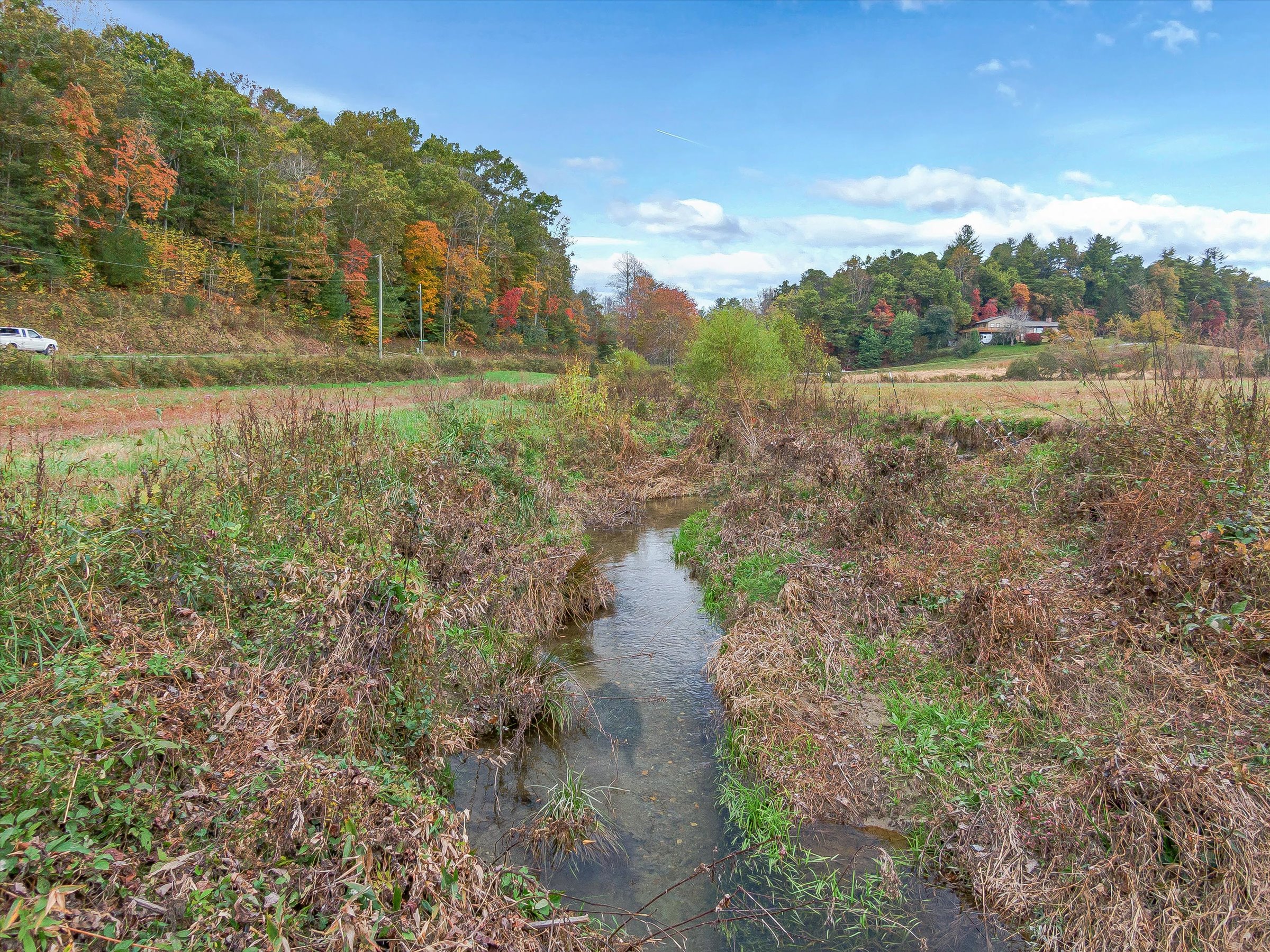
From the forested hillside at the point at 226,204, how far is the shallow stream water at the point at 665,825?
37.5 m

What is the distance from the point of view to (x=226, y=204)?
44.3 meters

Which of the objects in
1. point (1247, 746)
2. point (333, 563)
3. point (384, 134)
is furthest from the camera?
point (384, 134)

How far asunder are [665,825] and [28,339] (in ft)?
110

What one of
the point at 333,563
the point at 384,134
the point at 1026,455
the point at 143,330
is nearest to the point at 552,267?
the point at 384,134

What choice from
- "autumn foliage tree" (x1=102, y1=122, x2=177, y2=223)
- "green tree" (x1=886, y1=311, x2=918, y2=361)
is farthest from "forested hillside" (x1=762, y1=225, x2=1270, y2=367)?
"autumn foliage tree" (x1=102, y1=122, x2=177, y2=223)

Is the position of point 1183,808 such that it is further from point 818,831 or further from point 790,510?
point 790,510

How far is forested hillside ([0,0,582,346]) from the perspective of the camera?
3161cm

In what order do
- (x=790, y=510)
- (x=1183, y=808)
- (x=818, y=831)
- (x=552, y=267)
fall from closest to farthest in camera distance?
(x=1183, y=808)
(x=818, y=831)
(x=790, y=510)
(x=552, y=267)

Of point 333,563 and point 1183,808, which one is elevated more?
point 333,563

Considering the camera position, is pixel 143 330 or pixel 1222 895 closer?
pixel 1222 895

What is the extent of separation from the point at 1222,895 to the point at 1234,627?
2.67 m

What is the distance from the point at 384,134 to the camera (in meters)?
62.1

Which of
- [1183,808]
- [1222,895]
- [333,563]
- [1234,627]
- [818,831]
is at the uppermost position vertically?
[333,563]

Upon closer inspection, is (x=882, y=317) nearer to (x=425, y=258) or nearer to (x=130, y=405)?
(x=425, y=258)
